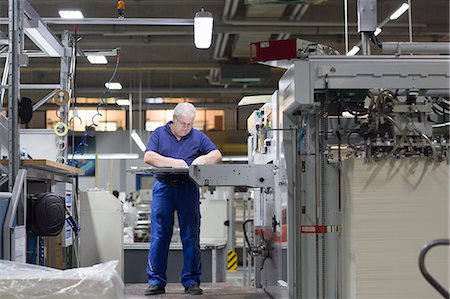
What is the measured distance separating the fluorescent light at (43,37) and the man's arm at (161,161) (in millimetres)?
1426

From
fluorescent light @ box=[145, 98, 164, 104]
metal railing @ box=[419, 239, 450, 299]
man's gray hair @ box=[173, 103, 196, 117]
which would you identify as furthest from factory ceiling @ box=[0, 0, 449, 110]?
metal railing @ box=[419, 239, 450, 299]

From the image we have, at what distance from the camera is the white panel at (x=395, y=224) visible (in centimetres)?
336

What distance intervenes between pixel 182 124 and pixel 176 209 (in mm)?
595

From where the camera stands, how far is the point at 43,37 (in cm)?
556

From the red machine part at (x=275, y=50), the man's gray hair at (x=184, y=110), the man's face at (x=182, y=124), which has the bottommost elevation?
the man's face at (x=182, y=124)

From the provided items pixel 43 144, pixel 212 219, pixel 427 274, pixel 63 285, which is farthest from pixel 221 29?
pixel 427 274

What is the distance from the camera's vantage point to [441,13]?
9.73 metres

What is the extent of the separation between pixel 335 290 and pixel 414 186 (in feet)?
2.38

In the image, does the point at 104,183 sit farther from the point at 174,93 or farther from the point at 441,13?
the point at 441,13

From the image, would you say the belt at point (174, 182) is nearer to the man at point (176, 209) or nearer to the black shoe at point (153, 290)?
the man at point (176, 209)

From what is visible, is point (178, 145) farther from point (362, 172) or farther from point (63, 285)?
point (63, 285)

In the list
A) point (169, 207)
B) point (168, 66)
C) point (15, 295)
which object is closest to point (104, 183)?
point (168, 66)

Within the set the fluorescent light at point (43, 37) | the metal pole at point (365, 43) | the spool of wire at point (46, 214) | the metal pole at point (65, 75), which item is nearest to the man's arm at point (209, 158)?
the spool of wire at point (46, 214)

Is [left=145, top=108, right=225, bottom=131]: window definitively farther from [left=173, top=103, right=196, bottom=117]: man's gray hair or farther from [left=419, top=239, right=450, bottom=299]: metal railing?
[left=419, top=239, right=450, bottom=299]: metal railing
